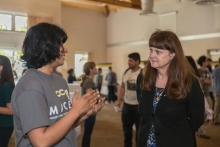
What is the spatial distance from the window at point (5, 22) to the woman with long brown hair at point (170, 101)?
954 cm

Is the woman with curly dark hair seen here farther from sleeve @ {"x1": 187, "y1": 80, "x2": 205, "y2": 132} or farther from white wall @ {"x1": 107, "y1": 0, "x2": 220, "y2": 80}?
white wall @ {"x1": 107, "y1": 0, "x2": 220, "y2": 80}

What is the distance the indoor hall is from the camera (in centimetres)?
998

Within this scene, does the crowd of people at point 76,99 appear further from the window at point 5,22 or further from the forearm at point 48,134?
the window at point 5,22

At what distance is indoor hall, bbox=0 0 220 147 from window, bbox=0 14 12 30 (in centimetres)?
7

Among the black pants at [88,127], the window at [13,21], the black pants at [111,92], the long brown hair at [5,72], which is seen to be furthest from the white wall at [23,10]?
the long brown hair at [5,72]

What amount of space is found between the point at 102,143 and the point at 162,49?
11.4ft

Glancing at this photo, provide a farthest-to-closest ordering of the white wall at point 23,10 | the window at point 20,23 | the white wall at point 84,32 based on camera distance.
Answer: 1. the white wall at point 84,32
2. the window at point 20,23
3. the white wall at point 23,10

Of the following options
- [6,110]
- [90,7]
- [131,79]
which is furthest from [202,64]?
[90,7]

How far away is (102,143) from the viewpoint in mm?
4965

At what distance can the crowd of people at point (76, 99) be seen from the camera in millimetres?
1163

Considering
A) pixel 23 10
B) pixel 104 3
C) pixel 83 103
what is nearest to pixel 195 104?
pixel 83 103

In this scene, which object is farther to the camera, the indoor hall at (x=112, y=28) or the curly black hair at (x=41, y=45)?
the indoor hall at (x=112, y=28)

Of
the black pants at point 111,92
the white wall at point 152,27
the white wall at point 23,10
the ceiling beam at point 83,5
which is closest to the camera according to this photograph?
the white wall at point 23,10

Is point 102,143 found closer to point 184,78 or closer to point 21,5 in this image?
point 184,78
